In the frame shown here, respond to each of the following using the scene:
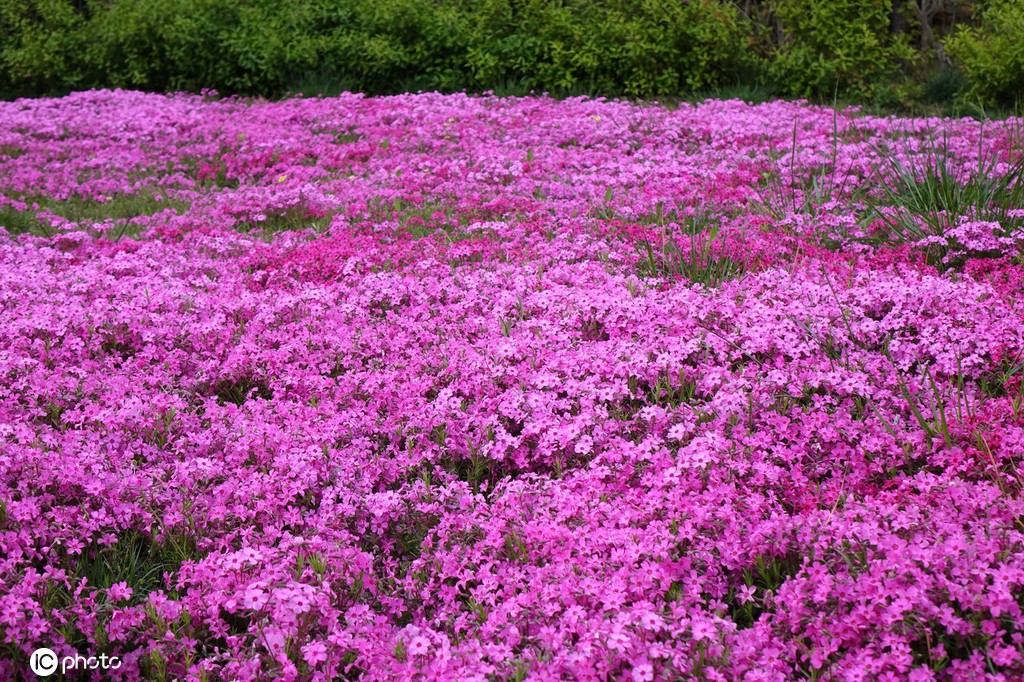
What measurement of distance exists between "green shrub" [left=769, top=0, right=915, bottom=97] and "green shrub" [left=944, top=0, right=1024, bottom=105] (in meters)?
0.96

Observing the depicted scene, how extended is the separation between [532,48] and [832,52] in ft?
16.2

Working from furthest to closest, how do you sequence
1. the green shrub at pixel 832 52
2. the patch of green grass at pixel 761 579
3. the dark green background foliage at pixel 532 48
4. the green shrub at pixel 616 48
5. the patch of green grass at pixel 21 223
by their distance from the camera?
1. the green shrub at pixel 616 48
2. the dark green background foliage at pixel 532 48
3. the green shrub at pixel 832 52
4. the patch of green grass at pixel 21 223
5. the patch of green grass at pixel 761 579

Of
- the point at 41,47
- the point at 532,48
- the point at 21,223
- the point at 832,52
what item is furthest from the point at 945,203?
the point at 41,47

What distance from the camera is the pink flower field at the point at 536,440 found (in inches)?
115

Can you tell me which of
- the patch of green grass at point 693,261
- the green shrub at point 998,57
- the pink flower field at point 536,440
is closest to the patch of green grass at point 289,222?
the pink flower field at point 536,440

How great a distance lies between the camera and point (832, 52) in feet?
46.0

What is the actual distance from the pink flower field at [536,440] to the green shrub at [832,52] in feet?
20.5

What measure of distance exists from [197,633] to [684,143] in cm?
859

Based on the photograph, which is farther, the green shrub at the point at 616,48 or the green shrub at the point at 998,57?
the green shrub at the point at 616,48

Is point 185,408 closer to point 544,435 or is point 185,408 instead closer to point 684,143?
point 544,435

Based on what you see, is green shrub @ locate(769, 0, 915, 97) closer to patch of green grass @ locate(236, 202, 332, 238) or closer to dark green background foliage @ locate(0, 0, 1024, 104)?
dark green background foliage @ locate(0, 0, 1024, 104)

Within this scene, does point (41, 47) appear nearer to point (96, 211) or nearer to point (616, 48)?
point (96, 211)

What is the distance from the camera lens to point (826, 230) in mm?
6781

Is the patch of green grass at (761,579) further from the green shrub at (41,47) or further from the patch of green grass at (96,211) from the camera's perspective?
the green shrub at (41,47)
